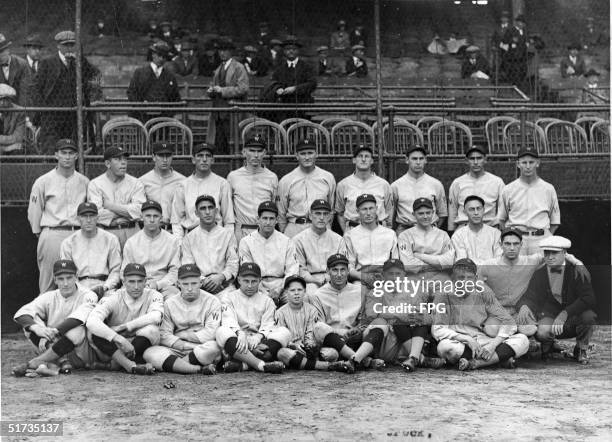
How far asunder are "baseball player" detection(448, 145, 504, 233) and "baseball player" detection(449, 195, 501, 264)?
431 mm

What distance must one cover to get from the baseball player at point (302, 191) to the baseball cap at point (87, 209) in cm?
201

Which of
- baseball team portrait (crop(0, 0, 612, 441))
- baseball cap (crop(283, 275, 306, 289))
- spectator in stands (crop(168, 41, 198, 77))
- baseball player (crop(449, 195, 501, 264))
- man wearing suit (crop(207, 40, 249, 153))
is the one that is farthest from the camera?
spectator in stands (crop(168, 41, 198, 77))

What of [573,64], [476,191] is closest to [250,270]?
[476,191]

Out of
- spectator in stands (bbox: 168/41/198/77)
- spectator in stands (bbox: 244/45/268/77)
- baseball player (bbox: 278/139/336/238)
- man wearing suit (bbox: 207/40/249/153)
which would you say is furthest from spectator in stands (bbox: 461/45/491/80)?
baseball player (bbox: 278/139/336/238)

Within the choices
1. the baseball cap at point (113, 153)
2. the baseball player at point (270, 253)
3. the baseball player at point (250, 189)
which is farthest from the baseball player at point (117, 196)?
the baseball player at point (270, 253)

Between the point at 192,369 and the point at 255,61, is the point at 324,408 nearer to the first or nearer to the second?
the point at 192,369

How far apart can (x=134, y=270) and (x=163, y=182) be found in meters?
1.71

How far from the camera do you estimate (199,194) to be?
34.2 feet

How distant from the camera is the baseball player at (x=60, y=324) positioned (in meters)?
9.00

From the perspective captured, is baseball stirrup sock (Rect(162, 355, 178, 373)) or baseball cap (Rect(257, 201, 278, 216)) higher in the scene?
baseball cap (Rect(257, 201, 278, 216))

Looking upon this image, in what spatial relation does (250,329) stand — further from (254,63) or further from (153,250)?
(254,63)

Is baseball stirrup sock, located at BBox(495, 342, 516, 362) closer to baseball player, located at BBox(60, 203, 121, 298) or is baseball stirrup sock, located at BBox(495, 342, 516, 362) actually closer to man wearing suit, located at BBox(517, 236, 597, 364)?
man wearing suit, located at BBox(517, 236, 597, 364)

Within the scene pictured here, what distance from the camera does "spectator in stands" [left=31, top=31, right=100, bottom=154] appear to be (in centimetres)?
1121

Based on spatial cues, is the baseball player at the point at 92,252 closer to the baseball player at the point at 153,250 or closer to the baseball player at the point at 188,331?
the baseball player at the point at 153,250
